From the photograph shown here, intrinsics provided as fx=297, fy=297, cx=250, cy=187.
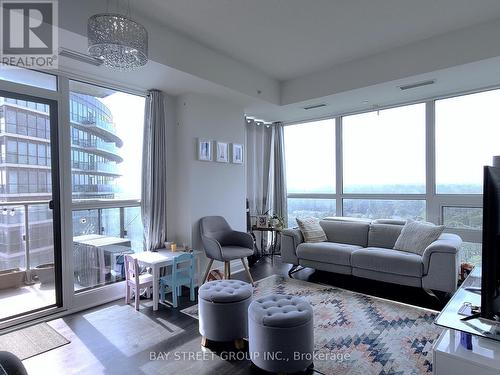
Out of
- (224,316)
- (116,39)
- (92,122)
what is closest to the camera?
(116,39)

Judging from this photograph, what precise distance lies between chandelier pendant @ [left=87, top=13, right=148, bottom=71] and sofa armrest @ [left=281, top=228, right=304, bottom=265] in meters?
3.01

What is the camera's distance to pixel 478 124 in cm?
398

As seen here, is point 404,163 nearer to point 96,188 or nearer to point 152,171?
point 152,171

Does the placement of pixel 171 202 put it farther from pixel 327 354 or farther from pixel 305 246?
pixel 327 354

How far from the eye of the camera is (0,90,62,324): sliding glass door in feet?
9.16

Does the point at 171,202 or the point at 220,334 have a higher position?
the point at 171,202

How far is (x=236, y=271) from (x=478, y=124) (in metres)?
3.92

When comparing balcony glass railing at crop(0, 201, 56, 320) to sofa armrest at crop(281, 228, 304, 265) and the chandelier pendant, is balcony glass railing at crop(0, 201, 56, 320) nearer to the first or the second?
the chandelier pendant

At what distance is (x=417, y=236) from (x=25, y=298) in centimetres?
437

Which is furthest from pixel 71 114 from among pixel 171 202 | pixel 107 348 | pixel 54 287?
pixel 107 348

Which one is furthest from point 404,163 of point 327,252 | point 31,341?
point 31,341

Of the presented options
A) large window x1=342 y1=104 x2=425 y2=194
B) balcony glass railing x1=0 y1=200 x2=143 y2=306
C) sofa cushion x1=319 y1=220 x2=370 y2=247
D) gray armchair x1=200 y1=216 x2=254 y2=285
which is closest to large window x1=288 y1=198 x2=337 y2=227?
large window x1=342 y1=104 x2=425 y2=194

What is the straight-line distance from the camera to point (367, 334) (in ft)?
8.30

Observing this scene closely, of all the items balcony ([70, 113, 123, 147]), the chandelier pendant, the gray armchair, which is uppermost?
the chandelier pendant
